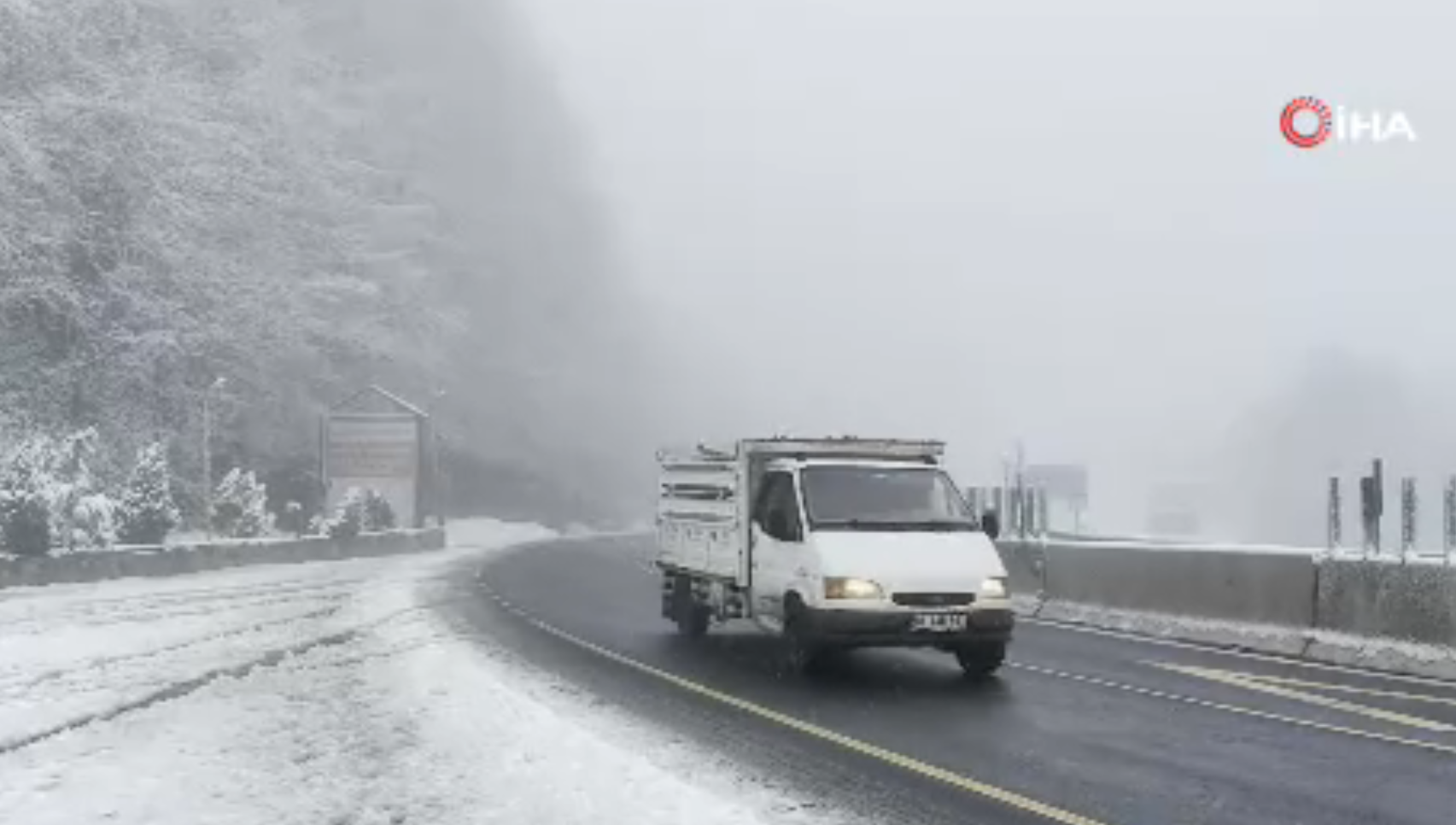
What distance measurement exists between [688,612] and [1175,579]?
6.12m

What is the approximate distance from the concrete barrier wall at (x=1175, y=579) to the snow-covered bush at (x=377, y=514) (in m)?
34.2

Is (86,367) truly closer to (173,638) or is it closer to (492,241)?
(173,638)

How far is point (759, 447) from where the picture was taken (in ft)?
49.1

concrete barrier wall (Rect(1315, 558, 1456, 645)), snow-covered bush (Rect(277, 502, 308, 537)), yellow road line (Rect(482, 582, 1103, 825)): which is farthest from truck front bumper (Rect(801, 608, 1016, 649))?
snow-covered bush (Rect(277, 502, 308, 537))

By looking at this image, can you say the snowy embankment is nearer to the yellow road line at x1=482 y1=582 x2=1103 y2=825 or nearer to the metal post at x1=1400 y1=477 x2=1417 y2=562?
the yellow road line at x1=482 y1=582 x2=1103 y2=825

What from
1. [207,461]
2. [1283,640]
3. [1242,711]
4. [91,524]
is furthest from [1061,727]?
[207,461]

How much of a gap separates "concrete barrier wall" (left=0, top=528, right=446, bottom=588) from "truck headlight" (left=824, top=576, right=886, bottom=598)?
2184cm

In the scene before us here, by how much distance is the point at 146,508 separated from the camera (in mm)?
35375

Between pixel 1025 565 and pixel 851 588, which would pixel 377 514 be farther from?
pixel 851 588

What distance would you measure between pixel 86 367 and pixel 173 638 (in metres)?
27.5

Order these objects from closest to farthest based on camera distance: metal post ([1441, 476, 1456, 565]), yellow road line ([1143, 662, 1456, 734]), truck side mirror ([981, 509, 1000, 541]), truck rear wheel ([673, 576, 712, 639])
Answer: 1. yellow road line ([1143, 662, 1456, 734])
2. truck side mirror ([981, 509, 1000, 541])
3. metal post ([1441, 476, 1456, 565])
4. truck rear wheel ([673, 576, 712, 639])

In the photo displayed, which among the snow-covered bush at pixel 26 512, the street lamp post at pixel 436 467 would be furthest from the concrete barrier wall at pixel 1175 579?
the street lamp post at pixel 436 467

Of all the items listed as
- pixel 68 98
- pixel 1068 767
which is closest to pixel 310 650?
pixel 1068 767

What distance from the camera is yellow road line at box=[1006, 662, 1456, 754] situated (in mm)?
A: 9828
